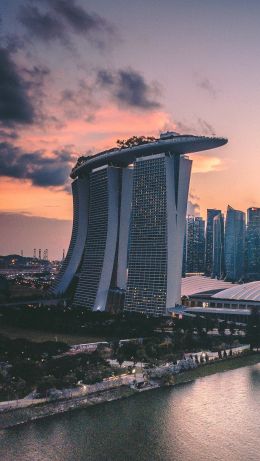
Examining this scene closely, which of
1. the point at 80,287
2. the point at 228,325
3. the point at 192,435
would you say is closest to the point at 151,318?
the point at 228,325

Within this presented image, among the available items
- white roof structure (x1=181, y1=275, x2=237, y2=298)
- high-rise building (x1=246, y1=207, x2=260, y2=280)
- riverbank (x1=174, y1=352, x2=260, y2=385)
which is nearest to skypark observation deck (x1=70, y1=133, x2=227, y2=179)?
white roof structure (x1=181, y1=275, x2=237, y2=298)

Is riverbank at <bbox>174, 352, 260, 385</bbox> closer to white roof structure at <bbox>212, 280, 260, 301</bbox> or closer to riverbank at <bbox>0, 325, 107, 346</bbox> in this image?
riverbank at <bbox>0, 325, 107, 346</bbox>

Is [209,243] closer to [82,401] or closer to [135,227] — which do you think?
[135,227]

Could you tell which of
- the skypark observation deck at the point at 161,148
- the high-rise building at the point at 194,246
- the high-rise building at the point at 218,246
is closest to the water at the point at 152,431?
the skypark observation deck at the point at 161,148

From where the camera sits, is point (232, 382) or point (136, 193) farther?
point (136, 193)

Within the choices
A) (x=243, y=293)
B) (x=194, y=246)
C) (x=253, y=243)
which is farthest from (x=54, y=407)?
(x=253, y=243)

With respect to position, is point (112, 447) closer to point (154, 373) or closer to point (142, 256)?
point (154, 373)
